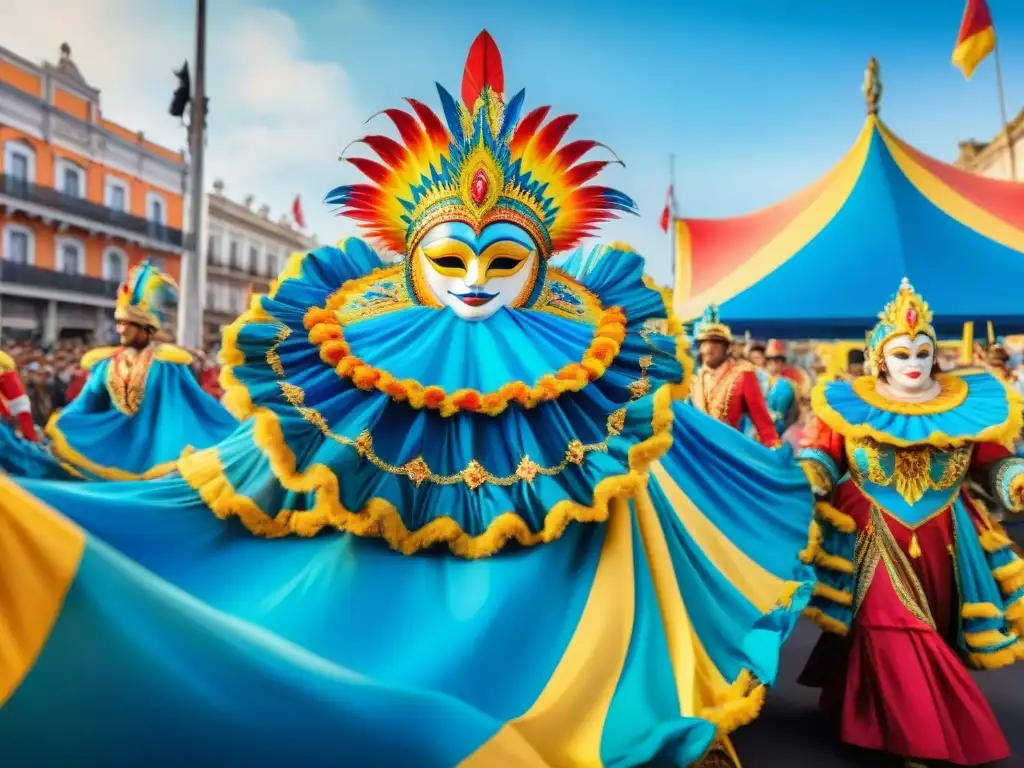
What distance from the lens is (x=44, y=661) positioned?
54.9 inches

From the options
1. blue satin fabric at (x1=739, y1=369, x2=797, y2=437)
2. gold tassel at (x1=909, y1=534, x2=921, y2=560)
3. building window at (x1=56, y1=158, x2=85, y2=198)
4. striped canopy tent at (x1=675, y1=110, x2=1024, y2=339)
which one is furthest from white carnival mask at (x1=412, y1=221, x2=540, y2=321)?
building window at (x1=56, y1=158, x2=85, y2=198)

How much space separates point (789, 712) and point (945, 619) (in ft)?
2.44

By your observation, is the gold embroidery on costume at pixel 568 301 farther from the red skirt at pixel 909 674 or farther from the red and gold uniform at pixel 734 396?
the red and gold uniform at pixel 734 396

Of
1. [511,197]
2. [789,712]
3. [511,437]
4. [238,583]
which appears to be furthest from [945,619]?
[238,583]

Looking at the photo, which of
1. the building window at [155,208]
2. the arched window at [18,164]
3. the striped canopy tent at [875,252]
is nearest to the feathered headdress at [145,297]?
the striped canopy tent at [875,252]

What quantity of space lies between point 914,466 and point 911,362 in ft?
1.45

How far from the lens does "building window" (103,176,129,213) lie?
26.4m

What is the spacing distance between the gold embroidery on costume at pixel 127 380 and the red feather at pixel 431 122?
12.4 ft

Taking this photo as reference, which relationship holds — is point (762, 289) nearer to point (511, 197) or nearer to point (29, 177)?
point (511, 197)

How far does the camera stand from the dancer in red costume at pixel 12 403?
208 inches

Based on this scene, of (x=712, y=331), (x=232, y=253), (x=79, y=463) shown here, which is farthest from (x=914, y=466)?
(x=232, y=253)

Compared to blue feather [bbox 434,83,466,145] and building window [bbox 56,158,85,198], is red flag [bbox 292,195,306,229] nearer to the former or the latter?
building window [bbox 56,158,85,198]

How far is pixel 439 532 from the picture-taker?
225cm

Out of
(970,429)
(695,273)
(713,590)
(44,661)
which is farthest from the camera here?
(695,273)
